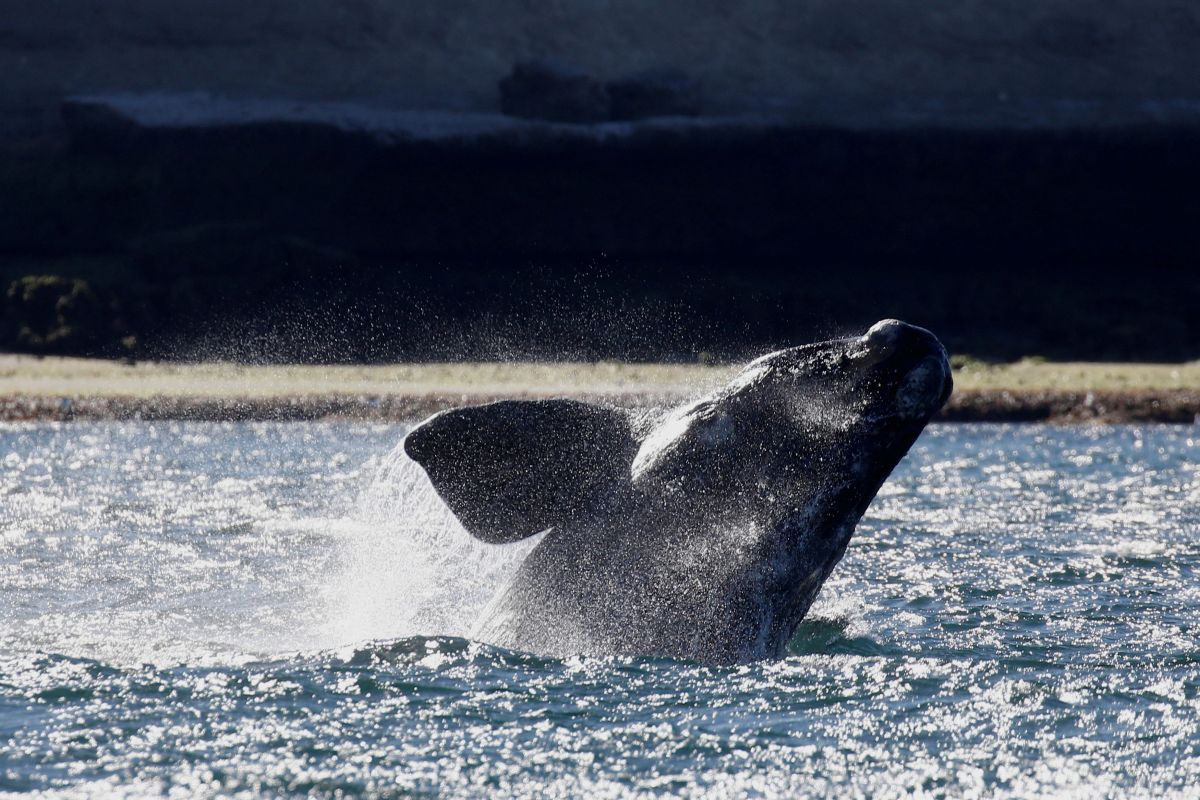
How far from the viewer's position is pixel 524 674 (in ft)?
24.4

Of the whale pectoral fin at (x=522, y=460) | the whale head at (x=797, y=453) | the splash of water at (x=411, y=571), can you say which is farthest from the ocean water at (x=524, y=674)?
the whale pectoral fin at (x=522, y=460)

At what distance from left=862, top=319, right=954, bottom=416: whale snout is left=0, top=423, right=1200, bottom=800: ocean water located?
130 cm

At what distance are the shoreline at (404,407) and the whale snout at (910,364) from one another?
45.5 ft

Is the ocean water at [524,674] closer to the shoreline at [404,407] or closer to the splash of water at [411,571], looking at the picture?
the splash of water at [411,571]

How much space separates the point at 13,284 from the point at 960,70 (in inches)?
899

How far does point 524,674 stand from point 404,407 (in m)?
14.9

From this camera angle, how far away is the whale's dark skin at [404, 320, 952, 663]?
24.3ft

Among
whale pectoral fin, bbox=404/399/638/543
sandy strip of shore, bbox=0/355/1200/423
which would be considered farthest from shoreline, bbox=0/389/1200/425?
whale pectoral fin, bbox=404/399/638/543

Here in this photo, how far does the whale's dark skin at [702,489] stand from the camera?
742cm

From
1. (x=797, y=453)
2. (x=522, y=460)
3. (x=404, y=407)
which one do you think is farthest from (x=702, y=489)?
(x=404, y=407)

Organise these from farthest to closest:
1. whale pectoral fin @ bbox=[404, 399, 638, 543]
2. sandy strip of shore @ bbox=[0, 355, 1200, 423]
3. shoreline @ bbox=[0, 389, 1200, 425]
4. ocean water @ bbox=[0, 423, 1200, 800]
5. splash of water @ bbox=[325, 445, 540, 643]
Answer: sandy strip of shore @ bbox=[0, 355, 1200, 423]
shoreline @ bbox=[0, 389, 1200, 425]
splash of water @ bbox=[325, 445, 540, 643]
whale pectoral fin @ bbox=[404, 399, 638, 543]
ocean water @ bbox=[0, 423, 1200, 800]

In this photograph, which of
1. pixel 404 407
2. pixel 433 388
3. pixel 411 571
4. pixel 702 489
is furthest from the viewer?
pixel 433 388

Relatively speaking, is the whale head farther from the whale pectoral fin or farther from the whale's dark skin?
the whale pectoral fin

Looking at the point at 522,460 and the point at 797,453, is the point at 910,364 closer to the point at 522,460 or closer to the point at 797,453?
the point at 797,453
